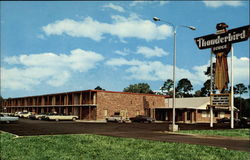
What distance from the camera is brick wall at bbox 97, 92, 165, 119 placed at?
177ft

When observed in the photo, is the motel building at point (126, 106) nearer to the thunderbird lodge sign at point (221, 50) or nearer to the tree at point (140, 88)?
the thunderbird lodge sign at point (221, 50)

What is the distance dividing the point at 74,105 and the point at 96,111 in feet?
25.5

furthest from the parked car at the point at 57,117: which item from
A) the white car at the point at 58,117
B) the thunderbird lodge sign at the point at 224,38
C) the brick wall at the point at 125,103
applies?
the thunderbird lodge sign at the point at 224,38

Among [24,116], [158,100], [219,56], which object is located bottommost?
[24,116]

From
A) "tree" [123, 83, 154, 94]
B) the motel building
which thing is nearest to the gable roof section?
the motel building

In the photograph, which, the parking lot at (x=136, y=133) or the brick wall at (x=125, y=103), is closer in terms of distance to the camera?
the parking lot at (x=136, y=133)

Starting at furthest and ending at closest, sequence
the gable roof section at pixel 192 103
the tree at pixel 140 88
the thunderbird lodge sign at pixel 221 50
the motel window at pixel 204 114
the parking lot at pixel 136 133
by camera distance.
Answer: the tree at pixel 140 88
the motel window at pixel 204 114
the gable roof section at pixel 192 103
the thunderbird lodge sign at pixel 221 50
the parking lot at pixel 136 133

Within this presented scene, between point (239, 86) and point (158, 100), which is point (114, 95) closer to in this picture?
point (158, 100)

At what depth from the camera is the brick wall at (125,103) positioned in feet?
177

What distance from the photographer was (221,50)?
32750mm

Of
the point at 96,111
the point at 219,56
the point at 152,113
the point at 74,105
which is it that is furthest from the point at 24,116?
the point at 219,56

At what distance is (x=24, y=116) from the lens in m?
65.4

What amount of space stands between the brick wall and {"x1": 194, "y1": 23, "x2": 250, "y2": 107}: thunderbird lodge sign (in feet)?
82.0

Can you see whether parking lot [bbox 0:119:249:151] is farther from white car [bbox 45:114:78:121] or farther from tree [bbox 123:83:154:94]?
tree [bbox 123:83:154:94]
